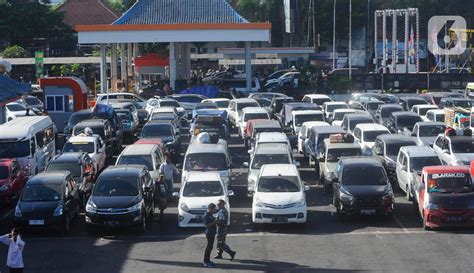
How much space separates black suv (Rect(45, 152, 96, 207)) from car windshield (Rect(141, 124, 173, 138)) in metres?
6.62

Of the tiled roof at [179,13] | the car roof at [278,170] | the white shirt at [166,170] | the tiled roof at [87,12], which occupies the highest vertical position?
the tiled roof at [87,12]

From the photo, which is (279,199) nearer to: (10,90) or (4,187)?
(4,187)

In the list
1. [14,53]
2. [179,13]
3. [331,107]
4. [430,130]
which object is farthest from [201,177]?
[14,53]

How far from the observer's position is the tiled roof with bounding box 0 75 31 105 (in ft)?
128

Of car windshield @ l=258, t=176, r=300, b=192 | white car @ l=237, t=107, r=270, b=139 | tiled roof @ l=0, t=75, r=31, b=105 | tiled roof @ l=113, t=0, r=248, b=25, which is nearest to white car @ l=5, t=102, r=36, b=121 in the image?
tiled roof @ l=0, t=75, r=31, b=105

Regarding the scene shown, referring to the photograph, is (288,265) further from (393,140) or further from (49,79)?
(49,79)

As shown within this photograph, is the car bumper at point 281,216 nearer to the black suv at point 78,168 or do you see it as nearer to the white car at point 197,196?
the white car at point 197,196

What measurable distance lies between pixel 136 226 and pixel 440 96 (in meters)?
30.5

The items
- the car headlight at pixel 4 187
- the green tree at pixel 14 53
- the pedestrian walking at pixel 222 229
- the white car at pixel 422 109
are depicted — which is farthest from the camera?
the green tree at pixel 14 53

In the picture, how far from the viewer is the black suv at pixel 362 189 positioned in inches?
1000

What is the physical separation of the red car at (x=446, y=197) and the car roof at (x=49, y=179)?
9.74 meters

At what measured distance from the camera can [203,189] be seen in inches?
1005

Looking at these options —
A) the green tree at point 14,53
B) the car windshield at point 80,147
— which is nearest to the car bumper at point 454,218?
the car windshield at point 80,147

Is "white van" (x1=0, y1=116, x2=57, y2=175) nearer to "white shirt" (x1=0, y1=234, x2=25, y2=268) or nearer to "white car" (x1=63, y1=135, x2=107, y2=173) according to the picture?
"white car" (x1=63, y1=135, x2=107, y2=173)
